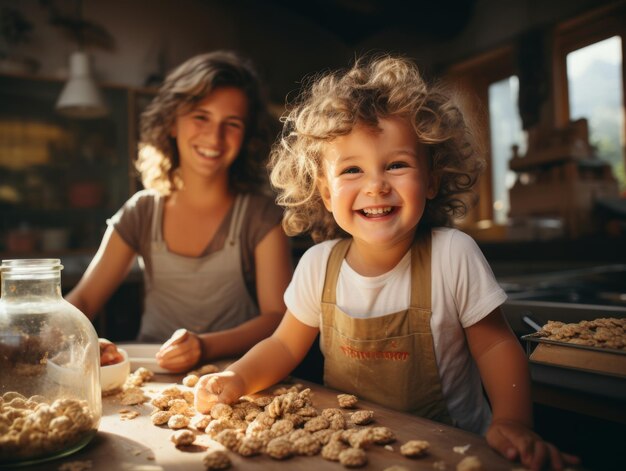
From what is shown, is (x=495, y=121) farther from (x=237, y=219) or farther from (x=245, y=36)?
(x=237, y=219)

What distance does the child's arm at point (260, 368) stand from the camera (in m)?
0.87

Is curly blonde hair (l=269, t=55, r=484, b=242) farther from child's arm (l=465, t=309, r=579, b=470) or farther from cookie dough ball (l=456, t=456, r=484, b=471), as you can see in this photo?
cookie dough ball (l=456, t=456, r=484, b=471)

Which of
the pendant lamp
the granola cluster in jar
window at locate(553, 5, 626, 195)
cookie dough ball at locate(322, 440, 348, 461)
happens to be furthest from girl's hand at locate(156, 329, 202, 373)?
the pendant lamp

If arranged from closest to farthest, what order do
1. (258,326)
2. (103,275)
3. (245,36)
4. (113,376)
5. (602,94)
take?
(113,376) → (258,326) → (103,275) → (602,94) → (245,36)

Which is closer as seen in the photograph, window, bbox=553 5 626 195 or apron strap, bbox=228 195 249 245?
apron strap, bbox=228 195 249 245

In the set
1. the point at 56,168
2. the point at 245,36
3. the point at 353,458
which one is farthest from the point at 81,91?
the point at 353,458

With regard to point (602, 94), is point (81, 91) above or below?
above

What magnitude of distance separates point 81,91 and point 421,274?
12.2 ft

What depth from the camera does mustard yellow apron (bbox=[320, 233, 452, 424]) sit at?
1.00 m

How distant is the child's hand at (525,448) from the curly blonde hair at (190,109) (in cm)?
129

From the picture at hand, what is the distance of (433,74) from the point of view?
3.04 m

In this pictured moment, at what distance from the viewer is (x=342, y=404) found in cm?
84

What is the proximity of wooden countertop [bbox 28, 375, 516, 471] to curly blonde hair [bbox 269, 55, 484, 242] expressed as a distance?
21.3 inches

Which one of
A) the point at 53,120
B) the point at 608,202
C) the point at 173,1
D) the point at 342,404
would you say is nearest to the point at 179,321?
the point at 342,404
